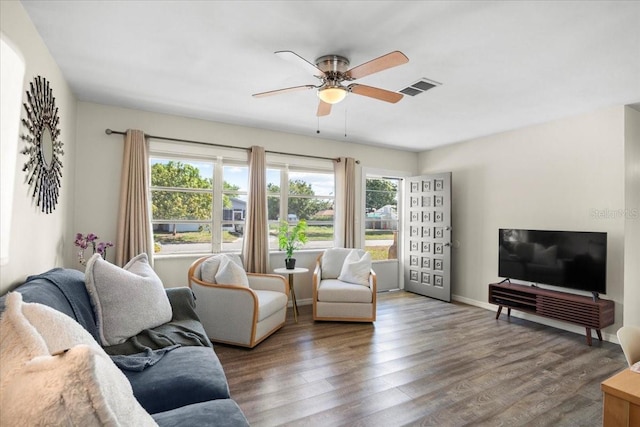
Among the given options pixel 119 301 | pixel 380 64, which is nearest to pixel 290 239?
pixel 119 301

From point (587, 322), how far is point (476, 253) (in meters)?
1.73

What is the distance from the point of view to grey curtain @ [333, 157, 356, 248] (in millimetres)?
5270

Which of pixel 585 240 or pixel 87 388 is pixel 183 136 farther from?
pixel 585 240

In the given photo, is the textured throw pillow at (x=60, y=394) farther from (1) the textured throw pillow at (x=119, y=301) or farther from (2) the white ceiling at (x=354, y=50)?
(2) the white ceiling at (x=354, y=50)

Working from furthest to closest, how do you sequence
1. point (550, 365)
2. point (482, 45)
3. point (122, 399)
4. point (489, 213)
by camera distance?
point (489, 213)
point (550, 365)
point (482, 45)
point (122, 399)

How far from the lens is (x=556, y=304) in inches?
150

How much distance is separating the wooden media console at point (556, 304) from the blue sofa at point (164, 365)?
3.81m

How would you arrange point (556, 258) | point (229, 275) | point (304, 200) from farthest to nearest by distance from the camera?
point (304, 200)
point (556, 258)
point (229, 275)

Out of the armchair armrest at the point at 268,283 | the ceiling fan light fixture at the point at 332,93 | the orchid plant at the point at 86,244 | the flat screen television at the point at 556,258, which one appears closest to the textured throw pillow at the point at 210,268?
the armchair armrest at the point at 268,283

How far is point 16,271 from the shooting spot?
2.07m

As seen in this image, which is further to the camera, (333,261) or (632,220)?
(333,261)

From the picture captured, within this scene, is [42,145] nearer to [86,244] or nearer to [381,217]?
[86,244]

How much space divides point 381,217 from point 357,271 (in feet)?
6.52

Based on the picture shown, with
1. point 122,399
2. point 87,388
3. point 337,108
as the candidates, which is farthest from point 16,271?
point 337,108
